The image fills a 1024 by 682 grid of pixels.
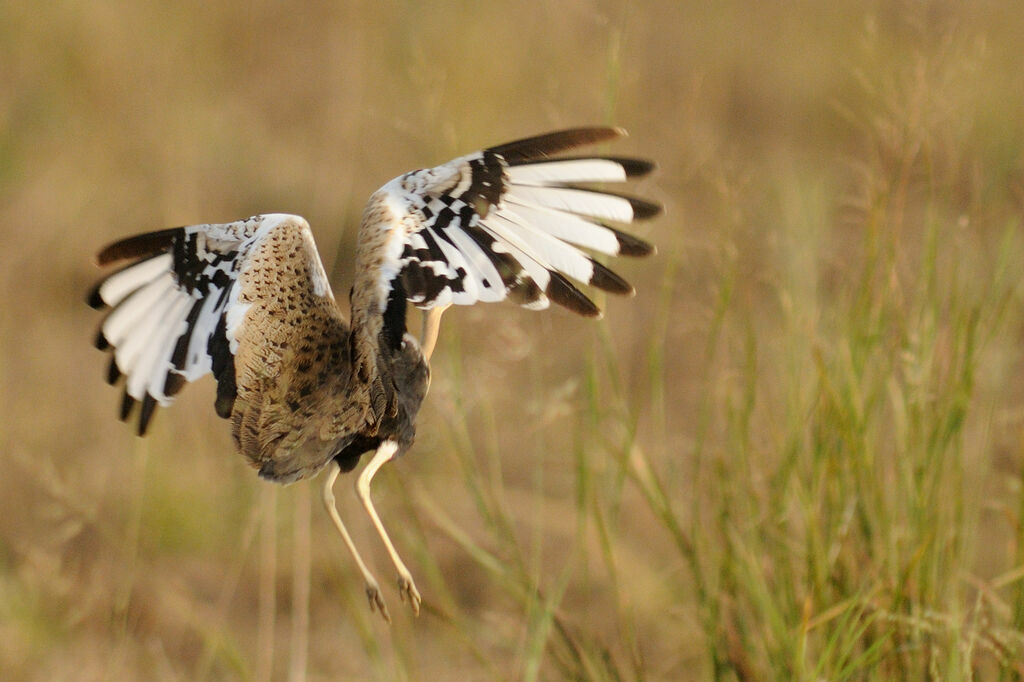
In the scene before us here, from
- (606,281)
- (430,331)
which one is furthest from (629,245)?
(430,331)

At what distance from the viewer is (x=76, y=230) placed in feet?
10.3

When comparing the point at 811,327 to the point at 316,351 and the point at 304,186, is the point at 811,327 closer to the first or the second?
the point at 316,351

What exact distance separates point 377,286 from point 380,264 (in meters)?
0.02

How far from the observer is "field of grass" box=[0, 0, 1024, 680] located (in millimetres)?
1438

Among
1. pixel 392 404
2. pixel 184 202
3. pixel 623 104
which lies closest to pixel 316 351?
pixel 392 404

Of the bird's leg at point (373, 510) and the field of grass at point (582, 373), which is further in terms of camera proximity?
the field of grass at point (582, 373)

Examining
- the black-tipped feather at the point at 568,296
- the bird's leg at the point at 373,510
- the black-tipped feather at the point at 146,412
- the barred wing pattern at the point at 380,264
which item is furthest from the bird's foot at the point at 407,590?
the black-tipped feather at the point at 146,412

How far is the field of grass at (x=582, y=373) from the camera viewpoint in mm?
1438

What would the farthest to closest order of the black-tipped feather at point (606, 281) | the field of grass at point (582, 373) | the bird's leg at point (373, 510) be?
the field of grass at point (582, 373)
the black-tipped feather at point (606, 281)
the bird's leg at point (373, 510)

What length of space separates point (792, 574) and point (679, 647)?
0.56 m

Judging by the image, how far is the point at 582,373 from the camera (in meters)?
2.74

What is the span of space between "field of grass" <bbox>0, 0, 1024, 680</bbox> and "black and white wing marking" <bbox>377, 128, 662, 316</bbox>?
115 mm

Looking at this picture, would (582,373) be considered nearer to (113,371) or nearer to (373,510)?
(113,371)

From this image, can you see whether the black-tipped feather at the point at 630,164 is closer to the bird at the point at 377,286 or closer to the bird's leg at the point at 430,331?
the bird at the point at 377,286
